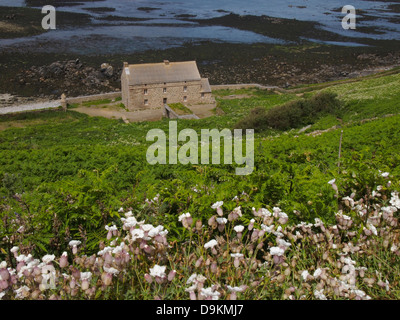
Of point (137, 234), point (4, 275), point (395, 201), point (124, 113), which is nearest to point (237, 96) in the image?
point (124, 113)

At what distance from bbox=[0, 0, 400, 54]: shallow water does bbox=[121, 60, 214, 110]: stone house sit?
33960 millimetres

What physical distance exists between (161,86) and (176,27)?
204 feet

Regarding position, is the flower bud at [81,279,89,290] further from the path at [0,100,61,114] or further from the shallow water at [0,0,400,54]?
the shallow water at [0,0,400,54]

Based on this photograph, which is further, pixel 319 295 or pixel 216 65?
pixel 216 65

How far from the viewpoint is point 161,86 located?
Result: 42.6 metres

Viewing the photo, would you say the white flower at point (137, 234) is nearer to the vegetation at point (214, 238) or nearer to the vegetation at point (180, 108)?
the vegetation at point (214, 238)

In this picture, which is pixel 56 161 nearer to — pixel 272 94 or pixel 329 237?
pixel 329 237

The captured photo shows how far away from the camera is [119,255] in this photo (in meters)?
3.73

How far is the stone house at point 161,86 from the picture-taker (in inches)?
1650

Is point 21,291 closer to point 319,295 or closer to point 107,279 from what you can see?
point 107,279

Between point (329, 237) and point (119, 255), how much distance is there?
7.45 ft

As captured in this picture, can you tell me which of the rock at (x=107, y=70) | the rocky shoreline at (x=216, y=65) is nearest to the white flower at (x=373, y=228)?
the rocky shoreline at (x=216, y=65)

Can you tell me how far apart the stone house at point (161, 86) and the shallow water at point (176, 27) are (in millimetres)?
33960

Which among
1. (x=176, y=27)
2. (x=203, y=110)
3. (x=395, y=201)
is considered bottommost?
(x=203, y=110)
